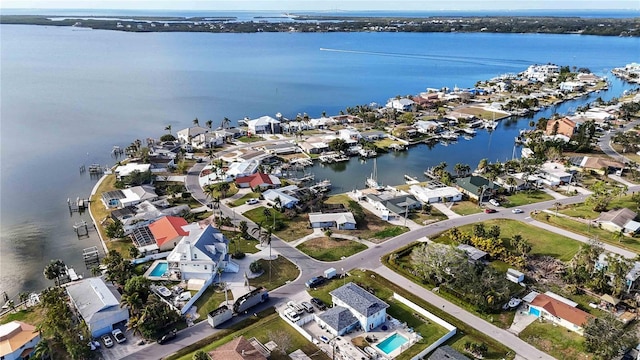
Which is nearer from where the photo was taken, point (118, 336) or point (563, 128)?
point (118, 336)

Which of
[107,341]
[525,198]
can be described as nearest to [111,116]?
[107,341]

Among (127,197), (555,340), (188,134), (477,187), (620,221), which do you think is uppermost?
(188,134)

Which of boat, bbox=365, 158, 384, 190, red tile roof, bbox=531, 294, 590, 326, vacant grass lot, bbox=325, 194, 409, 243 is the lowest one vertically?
boat, bbox=365, 158, 384, 190

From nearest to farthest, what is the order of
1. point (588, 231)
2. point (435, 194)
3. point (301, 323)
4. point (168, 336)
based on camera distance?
1. point (168, 336)
2. point (301, 323)
3. point (588, 231)
4. point (435, 194)

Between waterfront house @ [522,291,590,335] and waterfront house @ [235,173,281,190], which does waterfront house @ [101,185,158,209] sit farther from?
waterfront house @ [522,291,590,335]

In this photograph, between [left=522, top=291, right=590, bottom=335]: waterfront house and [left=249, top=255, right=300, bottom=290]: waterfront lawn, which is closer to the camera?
[left=522, top=291, right=590, bottom=335]: waterfront house

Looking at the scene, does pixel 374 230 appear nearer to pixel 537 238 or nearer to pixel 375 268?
pixel 375 268

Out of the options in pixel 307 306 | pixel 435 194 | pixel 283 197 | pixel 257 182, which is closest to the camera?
pixel 307 306

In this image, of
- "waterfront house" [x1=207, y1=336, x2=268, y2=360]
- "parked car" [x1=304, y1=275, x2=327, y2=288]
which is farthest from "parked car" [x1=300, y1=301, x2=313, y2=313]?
"waterfront house" [x1=207, y1=336, x2=268, y2=360]
